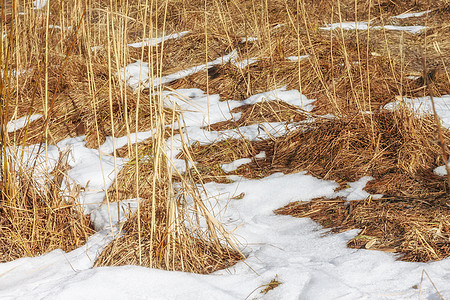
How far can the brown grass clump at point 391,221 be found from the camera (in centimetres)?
145

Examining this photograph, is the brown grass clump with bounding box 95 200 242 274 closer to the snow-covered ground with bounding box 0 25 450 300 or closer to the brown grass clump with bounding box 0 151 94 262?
the snow-covered ground with bounding box 0 25 450 300

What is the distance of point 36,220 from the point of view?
66.3 inches

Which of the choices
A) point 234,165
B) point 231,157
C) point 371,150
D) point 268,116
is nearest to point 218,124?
point 268,116

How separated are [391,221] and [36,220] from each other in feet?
4.75

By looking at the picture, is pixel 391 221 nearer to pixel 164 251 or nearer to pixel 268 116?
pixel 164 251

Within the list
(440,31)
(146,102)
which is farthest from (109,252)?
(440,31)

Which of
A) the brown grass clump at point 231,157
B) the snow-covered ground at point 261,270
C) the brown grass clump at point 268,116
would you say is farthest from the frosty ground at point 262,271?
the brown grass clump at point 268,116

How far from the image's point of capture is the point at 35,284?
4.40 ft

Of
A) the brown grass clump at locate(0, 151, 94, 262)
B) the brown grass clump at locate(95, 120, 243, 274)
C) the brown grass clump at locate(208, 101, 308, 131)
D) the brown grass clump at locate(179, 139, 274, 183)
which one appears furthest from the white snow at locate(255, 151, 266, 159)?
the brown grass clump at locate(0, 151, 94, 262)

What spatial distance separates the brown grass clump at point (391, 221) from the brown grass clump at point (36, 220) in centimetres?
93

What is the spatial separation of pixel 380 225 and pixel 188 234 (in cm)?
78

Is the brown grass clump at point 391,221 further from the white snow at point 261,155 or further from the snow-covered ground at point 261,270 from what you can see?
the white snow at point 261,155

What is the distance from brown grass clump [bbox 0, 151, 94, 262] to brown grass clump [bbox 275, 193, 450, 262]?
93 cm

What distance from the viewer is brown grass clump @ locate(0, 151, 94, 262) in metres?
1.64
